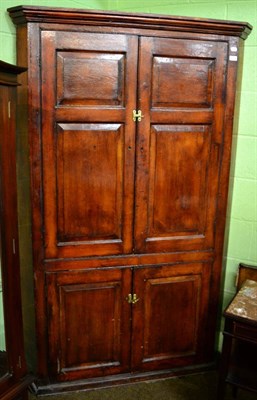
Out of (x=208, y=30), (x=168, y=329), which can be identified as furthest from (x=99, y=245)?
(x=208, y=30)

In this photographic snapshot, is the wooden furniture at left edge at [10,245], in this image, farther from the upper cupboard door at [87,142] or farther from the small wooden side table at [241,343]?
the small wooden side table at [241,343]

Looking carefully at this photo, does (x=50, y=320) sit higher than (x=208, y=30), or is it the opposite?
(x=208, y=30)

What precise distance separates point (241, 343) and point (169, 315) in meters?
0.41

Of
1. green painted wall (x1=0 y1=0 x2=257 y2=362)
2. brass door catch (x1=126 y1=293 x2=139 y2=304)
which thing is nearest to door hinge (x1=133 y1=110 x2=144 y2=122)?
green painted wall (x1=0 y1=0 x2=257 y2=362)

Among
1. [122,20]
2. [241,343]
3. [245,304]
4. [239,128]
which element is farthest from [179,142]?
[241,343]

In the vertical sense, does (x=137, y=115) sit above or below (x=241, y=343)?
above

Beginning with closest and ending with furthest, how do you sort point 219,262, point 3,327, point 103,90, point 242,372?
1. point 3,327
2. point 103,90
3. point 242,372
4. point 219,262

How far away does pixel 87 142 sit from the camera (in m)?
2.06

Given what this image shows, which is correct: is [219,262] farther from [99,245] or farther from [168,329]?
[99,245]

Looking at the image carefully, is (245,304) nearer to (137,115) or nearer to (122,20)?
(137,115)

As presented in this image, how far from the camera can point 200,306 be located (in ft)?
7.93

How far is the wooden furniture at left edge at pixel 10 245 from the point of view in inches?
65.8

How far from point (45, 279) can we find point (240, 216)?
1.16 metres

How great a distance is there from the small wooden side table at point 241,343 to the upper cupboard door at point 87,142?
0.62 m
